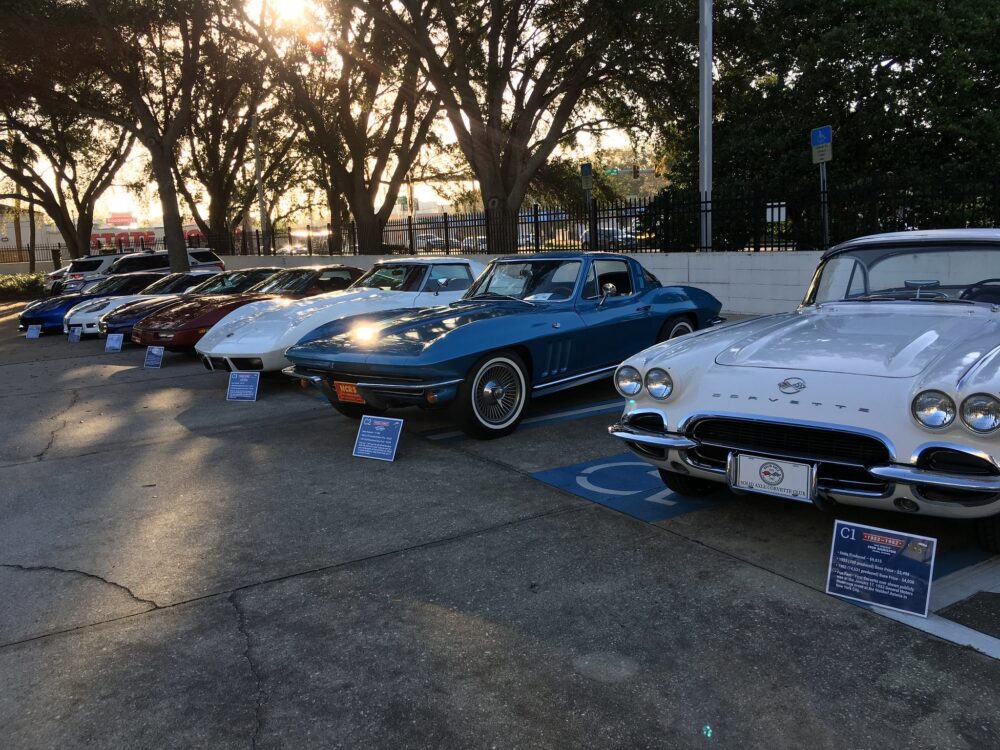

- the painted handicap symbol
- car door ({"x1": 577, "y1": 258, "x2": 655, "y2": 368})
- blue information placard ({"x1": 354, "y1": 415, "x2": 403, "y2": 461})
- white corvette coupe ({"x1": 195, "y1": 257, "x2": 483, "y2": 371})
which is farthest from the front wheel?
white corvette coupe ({"x1": 195, "y1": 257, "x2": 483, "y2": 371})

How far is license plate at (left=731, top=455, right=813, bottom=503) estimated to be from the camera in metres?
3.47

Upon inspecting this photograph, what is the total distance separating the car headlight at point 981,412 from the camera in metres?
3.14

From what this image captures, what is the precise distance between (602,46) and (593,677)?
1554 centimetres

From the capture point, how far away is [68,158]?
109ft

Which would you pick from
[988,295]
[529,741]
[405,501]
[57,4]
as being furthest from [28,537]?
[57,4]

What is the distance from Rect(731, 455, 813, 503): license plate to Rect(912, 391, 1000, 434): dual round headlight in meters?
0.50

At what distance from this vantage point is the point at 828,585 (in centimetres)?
334

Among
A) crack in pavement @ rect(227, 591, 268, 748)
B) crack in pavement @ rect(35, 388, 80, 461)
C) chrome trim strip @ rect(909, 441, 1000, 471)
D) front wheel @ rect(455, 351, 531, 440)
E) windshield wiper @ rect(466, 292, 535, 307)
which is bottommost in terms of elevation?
crack in pavement @ rect(227, 591, 268, 748)

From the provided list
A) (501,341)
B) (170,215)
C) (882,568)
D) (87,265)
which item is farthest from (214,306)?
(87,265)

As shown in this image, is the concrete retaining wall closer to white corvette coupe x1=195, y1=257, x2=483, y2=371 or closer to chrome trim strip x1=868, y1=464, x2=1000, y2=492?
white corvette coupe x1=195, y1=257, x2=483, y2=371

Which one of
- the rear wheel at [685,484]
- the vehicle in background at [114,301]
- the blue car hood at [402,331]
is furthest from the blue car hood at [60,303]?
the rear wheel at [685,484]

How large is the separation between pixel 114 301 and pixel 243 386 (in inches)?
352

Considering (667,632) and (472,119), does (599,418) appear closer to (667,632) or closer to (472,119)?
(667,632)

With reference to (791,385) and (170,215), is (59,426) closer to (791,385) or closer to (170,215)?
(791,385)
